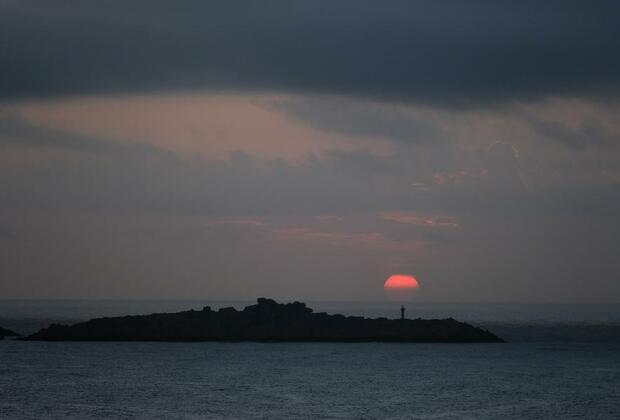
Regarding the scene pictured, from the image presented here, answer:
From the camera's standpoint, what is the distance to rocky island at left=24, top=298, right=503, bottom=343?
14100cm

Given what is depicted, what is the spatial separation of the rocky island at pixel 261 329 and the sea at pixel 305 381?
506 cm

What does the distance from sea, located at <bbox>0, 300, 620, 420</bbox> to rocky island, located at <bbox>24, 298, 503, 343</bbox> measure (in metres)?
5.06

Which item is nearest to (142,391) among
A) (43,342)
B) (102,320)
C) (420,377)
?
(420,377)

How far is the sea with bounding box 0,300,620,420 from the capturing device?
69.7 m

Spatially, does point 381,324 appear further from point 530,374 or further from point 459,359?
point 530,374

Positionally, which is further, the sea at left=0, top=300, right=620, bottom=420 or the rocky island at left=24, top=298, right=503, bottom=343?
the rocky island at left=24, top=298, right=503, bottom=343

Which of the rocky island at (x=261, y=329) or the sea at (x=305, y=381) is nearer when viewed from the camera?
the sea at (x=305, y=381)

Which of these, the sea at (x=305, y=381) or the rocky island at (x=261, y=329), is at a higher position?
the rocky island at (x=261, y=329)

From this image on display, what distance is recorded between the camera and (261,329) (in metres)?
143

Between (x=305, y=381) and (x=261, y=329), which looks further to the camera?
(x=261, y=329)

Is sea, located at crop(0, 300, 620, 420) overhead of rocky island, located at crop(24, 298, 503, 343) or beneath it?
beneath

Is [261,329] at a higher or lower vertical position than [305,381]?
Result: higher

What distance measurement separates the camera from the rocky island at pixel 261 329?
141 m

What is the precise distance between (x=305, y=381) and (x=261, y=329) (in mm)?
54146
